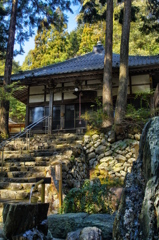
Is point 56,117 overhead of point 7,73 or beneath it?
beneath

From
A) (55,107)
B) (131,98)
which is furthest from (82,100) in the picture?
(131,98)

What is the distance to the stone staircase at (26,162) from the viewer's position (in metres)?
6.29

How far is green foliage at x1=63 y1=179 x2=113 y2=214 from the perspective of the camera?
4871 mm

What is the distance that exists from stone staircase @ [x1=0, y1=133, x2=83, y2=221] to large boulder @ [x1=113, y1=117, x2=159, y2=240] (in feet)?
11.9

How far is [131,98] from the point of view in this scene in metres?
13.2

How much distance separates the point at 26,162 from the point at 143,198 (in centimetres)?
563

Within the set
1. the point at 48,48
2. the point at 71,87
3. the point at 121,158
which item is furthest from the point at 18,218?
the point at 48,48

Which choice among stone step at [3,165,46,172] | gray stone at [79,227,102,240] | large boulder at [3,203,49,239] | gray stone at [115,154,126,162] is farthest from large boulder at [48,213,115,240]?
gray stone at [115,154,126,162]

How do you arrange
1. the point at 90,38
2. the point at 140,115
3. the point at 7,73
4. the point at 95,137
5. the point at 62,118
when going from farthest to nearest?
the point at 90,38 < the point at 62,118 < the point at 7,73 < the point at 95,137 < the point at 140,115

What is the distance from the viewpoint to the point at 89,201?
16.2 feet

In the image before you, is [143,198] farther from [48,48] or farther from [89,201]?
[48,48]

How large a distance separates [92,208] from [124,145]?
15.2 feet

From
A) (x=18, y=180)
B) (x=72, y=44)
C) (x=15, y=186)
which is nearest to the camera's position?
(x=15, y=186)

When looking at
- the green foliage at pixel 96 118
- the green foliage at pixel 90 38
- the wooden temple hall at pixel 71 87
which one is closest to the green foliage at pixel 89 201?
the green foliage at pixel 96 118
